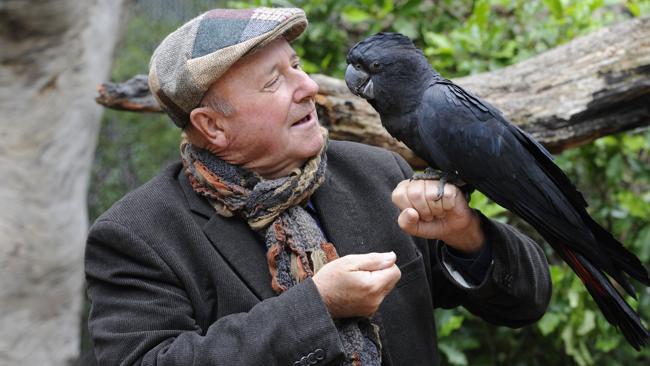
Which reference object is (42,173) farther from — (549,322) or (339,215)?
(549,322)

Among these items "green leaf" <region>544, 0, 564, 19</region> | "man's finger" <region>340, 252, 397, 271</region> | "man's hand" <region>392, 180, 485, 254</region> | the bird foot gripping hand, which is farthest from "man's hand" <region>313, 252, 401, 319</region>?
"green leaf" <region>544, 0, 564, 19</region>

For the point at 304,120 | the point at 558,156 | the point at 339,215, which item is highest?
the point at 304,120

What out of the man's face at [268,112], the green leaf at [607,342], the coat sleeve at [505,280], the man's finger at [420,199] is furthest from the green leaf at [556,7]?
the man's finger at [420,199]

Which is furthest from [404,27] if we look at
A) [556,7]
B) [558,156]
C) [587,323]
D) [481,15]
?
[587,323]

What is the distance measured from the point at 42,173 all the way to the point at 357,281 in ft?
2.89

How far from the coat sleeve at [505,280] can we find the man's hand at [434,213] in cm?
6

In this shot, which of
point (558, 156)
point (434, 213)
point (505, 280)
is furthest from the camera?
point (558, 156)

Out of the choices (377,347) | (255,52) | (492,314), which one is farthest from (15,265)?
(492,314)

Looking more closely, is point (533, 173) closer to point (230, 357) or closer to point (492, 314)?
point (492, 314)

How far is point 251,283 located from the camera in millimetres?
2012

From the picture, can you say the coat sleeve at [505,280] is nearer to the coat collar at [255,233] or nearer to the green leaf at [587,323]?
the coat collar at [255,233]

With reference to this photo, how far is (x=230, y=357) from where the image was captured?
5.94 ft

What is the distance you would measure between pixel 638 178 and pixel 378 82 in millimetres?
1953

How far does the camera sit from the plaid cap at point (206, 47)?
1960 mm
